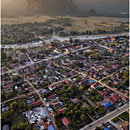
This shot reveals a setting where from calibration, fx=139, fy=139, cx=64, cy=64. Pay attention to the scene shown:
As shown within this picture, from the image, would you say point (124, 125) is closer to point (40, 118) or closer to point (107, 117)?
point (107, 117)

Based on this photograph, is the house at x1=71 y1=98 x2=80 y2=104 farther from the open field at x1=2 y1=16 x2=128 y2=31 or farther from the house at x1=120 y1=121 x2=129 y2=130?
the open field at x1=2 y1=16 x2=128 y2=31

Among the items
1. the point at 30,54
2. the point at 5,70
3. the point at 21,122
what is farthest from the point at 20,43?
the point at 21,122

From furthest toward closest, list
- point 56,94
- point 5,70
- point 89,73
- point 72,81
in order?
point 5,70 < point 89,73 < point 72,81 < point 56,94

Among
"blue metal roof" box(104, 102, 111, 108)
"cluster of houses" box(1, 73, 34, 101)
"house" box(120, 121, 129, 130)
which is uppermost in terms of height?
"cluster of houses" box(1, 73, 34, 101)

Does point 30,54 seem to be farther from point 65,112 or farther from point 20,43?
point 65,112

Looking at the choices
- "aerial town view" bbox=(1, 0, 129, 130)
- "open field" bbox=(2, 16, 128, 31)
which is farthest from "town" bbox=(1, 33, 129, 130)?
"open field" bbox=(2, 16, 128, 31)

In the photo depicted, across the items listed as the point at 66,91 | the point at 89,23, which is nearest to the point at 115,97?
the point at 66,91

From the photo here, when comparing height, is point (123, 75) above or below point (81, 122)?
above

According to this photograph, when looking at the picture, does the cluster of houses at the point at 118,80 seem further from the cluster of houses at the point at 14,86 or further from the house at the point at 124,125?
the cluster of houses at the point at 14,86

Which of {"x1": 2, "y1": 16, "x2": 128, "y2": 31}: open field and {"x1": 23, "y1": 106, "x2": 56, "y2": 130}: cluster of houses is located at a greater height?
{"x1": 2, "y1": 16, "x2": 128, "y2": 31}: open field
